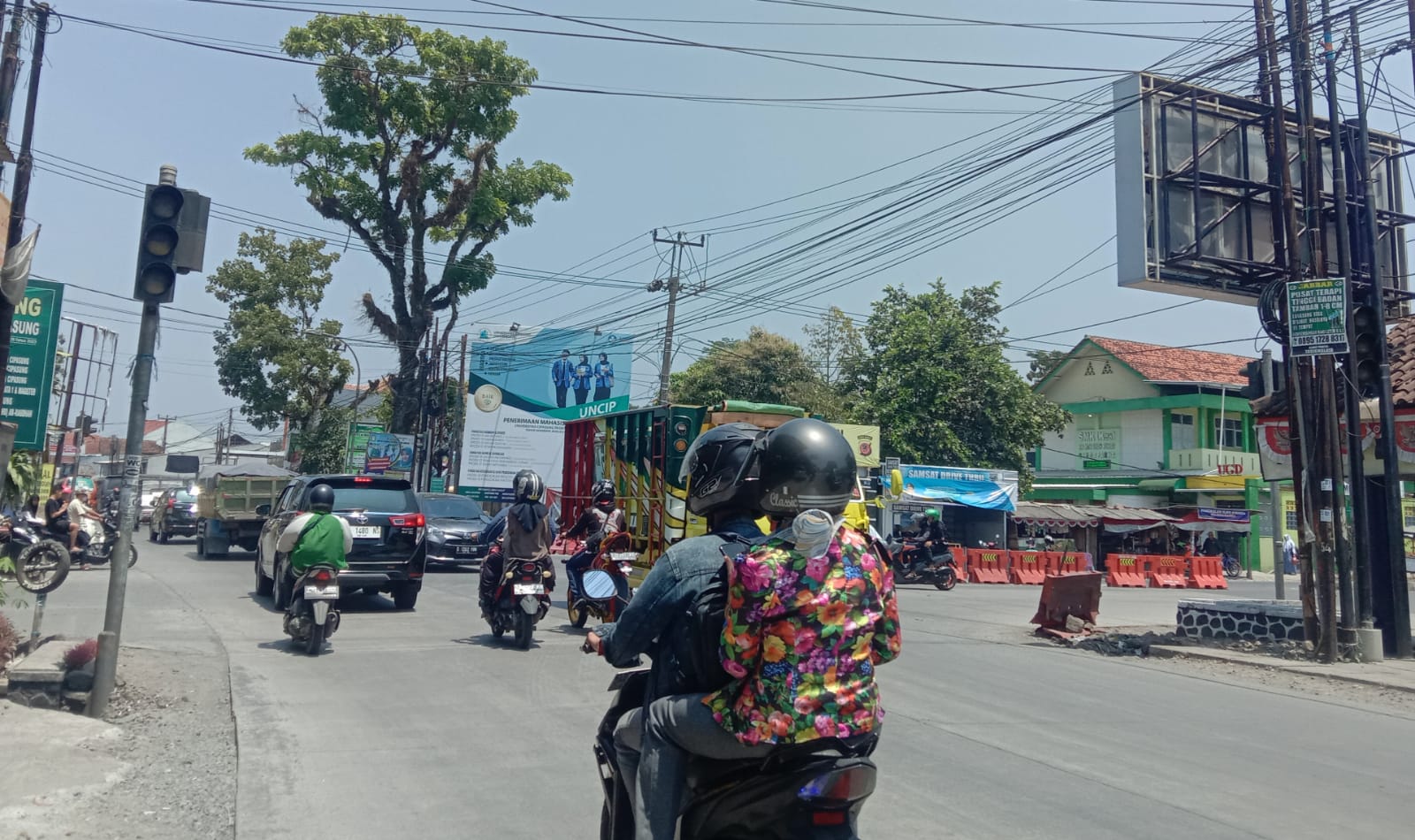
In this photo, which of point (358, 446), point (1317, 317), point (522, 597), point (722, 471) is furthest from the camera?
point (358, 446)

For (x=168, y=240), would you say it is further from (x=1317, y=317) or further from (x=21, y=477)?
(x=21, y=477)

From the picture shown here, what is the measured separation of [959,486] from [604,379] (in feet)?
63.1

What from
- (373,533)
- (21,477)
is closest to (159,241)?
(373,533)

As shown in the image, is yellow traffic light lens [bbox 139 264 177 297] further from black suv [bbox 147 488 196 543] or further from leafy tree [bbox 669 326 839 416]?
leafy tree [bbox 669 326 839 416]

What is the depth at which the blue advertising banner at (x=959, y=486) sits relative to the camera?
29938 mm

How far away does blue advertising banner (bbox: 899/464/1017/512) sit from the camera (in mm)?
29938

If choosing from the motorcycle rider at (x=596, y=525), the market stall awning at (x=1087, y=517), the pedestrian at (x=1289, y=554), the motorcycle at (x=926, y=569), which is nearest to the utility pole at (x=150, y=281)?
the motorcycle rider at (x=596, y=525)

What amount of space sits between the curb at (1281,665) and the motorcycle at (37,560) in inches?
550

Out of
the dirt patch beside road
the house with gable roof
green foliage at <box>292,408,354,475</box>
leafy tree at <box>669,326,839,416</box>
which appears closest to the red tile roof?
the house with gable roof

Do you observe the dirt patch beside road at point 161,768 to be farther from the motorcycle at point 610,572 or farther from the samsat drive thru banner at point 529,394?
the samsat drive thru banner at point 529,394

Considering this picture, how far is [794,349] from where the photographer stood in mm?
42000

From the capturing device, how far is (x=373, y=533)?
45.1ft

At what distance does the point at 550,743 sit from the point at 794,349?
3581 cm

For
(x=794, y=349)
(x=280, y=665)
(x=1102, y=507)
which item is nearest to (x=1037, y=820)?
(x=280, y=665)
